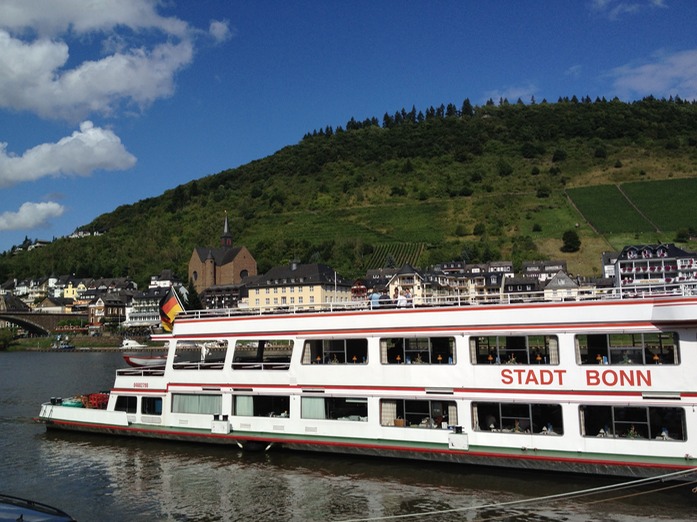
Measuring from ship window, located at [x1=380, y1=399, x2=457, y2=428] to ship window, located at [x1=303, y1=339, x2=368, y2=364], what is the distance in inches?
70.6

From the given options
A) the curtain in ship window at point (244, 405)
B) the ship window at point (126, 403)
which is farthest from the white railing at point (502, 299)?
the ship window at point (126, 403)

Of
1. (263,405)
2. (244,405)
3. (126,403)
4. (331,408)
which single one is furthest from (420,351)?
(126,403)

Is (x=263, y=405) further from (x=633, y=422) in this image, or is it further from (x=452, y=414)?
(x=633, y=422)

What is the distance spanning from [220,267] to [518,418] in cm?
13418

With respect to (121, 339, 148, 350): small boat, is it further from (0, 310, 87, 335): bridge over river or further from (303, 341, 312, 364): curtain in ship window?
(303, 341, 312, 364): curtain in ship window

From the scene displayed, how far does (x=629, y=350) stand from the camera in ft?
55.6

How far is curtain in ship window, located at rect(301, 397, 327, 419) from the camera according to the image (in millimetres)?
20516

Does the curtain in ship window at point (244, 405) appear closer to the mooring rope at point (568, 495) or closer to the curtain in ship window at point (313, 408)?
the curtain in ship window at point (313, 408)

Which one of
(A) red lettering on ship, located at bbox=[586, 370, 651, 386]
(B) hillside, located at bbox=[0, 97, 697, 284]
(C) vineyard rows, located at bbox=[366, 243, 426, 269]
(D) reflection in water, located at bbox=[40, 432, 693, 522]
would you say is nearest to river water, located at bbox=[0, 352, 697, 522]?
(D) reflection in water, located at bbox=[40, 432, 693, 522]

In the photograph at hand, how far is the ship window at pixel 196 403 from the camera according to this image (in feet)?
74.2

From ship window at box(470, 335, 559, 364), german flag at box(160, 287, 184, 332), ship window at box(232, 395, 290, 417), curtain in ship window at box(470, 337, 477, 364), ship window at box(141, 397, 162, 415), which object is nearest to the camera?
ship window at box(470, 335, 559, 364)

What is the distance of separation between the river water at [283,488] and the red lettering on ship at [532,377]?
2865mm

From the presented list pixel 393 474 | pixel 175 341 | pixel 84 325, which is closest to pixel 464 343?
pixel 393 474

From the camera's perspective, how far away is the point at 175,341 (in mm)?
23719
